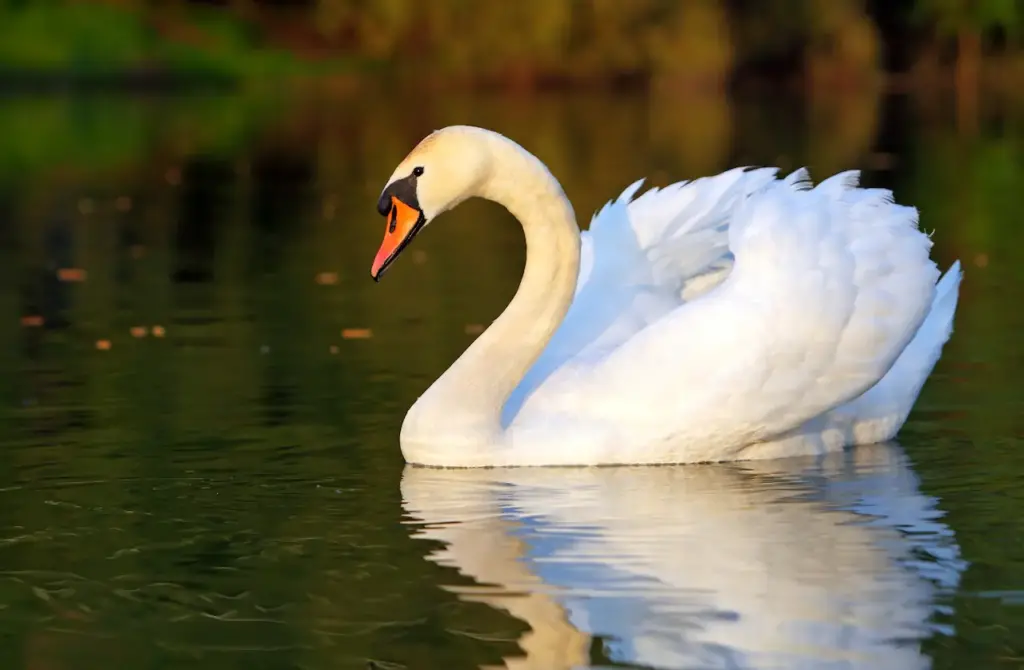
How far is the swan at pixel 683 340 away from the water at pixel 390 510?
0.16 m

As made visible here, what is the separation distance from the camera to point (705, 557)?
7238mm

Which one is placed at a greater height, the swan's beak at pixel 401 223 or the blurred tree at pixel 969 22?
the blurred tree at pixel 969 22

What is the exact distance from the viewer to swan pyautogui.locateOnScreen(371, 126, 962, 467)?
8609mm

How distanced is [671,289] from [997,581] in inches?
129

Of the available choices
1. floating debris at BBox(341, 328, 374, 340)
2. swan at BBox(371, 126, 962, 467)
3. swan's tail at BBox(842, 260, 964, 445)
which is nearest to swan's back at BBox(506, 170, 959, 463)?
swan at BBox(371, 126, 962, 467)

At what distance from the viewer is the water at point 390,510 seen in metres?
6.27

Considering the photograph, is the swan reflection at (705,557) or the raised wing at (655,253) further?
the raised wing at (655,253)

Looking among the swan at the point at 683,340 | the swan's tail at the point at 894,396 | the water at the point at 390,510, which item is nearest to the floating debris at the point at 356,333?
the water at the point at 390,510

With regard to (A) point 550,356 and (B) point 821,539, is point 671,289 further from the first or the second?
(B) point 821,539

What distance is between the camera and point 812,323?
28.3ft

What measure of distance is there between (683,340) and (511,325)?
27.9 inches

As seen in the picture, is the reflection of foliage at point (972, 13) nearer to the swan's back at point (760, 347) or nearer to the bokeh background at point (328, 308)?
the bokeh background at point (328, 308)

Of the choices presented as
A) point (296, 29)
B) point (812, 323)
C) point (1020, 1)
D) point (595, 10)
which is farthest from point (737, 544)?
point (296, 29)

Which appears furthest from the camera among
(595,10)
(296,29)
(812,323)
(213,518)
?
(296,29)
